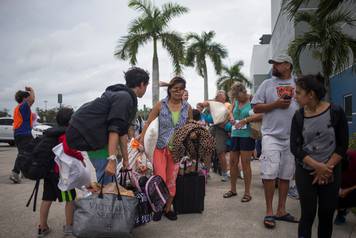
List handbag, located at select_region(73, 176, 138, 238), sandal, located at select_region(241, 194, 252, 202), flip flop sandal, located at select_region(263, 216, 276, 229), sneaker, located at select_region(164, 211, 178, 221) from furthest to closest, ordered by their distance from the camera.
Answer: sandal, located at select_region(241, 194, 252, 202) < sneaker, located at select_region(164, 211, 178, 221) < flip flop sandal, located at select_region(263, 216, 276, 229) < handbag, located at select_region(73, 176, 138, 238)

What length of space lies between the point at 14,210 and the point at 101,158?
2.37 meters

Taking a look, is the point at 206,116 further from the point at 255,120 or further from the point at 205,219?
the point at 205,219

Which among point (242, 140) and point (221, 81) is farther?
point (221, 81)

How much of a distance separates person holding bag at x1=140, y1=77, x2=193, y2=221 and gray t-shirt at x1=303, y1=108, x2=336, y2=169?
75.8 inches

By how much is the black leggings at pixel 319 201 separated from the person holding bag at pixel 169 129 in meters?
1.87

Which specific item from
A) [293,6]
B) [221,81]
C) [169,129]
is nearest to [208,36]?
[221,81]

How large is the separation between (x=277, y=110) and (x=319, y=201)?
1505 millimetres

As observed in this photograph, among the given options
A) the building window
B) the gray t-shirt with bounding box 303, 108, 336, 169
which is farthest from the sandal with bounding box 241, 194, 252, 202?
the building window

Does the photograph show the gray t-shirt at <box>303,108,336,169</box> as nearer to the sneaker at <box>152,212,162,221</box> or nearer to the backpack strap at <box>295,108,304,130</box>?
the backpack strap at <box>295,108,304,130</box>

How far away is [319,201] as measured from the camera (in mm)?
3225

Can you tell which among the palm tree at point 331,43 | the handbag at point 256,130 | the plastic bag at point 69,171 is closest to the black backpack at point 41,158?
the plastic bag at point 69,171

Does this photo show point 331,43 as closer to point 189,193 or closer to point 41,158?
point 189,193

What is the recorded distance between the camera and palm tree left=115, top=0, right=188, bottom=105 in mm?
21281

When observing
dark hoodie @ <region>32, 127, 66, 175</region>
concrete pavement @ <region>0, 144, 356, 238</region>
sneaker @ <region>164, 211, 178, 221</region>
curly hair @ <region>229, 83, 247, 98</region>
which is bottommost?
concrete pavement @ <region>0, 144, 356, 238</region>
